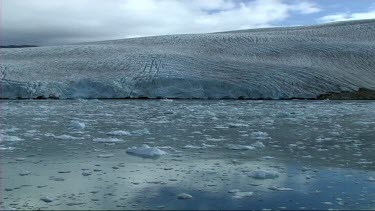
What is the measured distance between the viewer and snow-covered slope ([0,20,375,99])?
30.5 metres

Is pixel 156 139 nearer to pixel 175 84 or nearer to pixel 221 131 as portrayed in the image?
pixel 221 131

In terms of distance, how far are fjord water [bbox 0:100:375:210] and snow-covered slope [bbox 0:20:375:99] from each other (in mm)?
18091

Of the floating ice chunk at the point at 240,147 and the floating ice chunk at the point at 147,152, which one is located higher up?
the floating ice chunk at the point at 147,152

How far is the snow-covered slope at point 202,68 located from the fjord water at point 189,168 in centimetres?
1809

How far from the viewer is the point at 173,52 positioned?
4016cm

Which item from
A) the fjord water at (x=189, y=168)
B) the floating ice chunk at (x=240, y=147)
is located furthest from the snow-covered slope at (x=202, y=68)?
the floating ice chunk at (x=240, y=147)

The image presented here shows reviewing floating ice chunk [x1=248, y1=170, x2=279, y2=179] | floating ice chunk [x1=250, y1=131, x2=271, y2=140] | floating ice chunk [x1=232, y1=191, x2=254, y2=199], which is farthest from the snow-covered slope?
floating ice chunk [x1=232, y1=191, x2=254, y2=199]

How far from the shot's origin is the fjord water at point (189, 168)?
5469mm

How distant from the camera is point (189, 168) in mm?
7219

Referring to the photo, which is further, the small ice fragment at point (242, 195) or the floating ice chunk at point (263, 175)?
the floating ice chunk at point (263, 175)

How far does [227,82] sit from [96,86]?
869 centimetres

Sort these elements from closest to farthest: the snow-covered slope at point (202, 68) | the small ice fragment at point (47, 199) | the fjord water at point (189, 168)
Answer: the small ice fragment at point (47, 199) → the fjord water at point (189, 168) → the snow-covered slope at point (202, 68)

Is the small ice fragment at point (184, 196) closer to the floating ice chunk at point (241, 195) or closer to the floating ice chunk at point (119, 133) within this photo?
the floating ice chunk at point (241, 195)

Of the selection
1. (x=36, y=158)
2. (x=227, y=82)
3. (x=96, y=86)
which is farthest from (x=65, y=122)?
(x=227, y=82)
